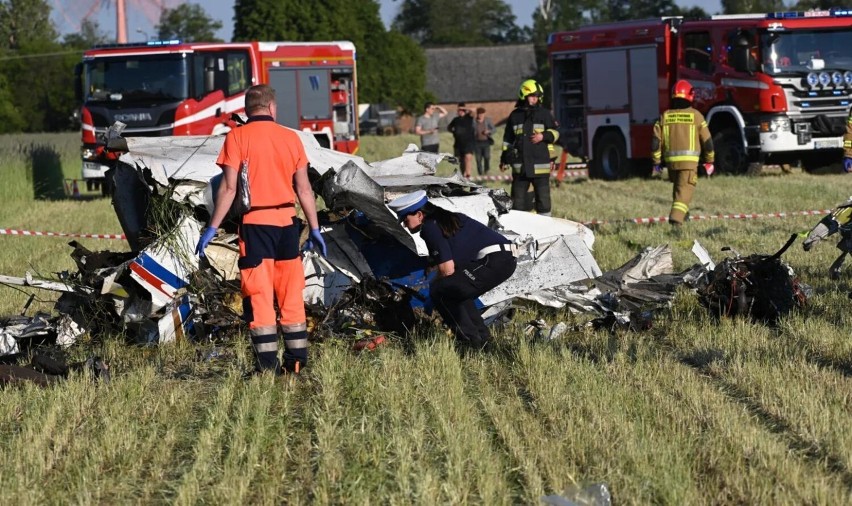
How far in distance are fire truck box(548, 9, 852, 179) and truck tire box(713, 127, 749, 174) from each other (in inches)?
0.7

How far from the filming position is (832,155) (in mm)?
22234

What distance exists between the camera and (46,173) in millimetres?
24969

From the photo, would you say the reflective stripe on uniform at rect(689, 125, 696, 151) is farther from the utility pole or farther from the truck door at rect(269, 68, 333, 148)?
the utility pole

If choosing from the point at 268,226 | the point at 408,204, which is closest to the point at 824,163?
the point at 408,204

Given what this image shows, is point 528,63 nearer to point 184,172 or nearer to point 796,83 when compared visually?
point 796,83

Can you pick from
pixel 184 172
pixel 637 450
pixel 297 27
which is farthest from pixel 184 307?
pixel 297 27

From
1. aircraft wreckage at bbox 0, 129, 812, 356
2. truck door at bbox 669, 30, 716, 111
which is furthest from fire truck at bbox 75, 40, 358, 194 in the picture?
aircraft wreckage at bbox 0, 129, 812, 356

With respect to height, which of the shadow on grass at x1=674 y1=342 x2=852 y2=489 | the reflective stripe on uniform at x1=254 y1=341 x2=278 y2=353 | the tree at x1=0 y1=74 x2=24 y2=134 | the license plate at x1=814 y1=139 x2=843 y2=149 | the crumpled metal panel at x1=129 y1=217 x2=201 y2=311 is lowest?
the shadow on grass at x1=674 y1=342 x2=852 y2=489

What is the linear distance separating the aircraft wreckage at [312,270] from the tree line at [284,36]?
43.1 m

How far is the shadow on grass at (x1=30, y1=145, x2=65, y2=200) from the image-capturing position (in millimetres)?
23878

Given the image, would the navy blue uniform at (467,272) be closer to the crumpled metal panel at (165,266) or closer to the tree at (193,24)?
the crumpled metal panel at (165,266)

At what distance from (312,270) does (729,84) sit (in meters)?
13.6

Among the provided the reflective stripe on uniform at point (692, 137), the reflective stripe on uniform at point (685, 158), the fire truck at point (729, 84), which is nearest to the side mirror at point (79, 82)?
the fire truck at point (729, 84)

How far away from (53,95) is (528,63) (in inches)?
1550
